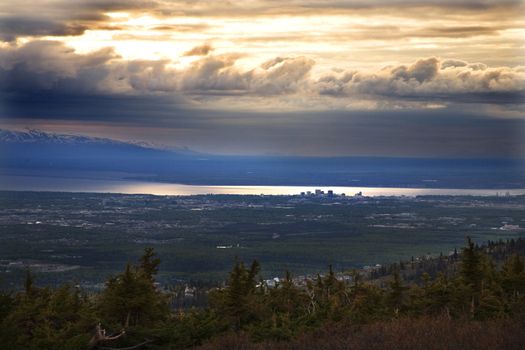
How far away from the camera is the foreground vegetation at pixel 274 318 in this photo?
2314 cm

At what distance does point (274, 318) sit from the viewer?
94.9 feet

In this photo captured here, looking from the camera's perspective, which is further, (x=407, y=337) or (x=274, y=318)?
(x=274, y=318)

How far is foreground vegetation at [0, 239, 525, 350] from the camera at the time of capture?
23.1 meters

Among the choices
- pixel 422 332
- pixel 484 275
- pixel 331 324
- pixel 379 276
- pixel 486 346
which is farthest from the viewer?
pixel 379 276

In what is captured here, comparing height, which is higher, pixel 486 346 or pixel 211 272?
pixel 486 346

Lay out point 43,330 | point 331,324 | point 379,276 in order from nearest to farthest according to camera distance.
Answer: point 43,330 → point 331,324 → point 379,276

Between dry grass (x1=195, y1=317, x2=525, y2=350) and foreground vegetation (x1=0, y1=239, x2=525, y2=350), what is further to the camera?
foreground vegetation (x1=0, y1=239, x2=525, y2=350)

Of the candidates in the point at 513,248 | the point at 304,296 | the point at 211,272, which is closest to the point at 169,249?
the point at 211,272

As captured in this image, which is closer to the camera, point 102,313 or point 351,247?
point 102,313

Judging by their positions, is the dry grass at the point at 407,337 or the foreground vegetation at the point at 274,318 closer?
the dry grass at the point at 407,337

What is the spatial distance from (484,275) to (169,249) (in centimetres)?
13322

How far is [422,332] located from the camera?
23656 mm

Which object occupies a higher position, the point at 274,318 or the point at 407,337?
the point at 407,337

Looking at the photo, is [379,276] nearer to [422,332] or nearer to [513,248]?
[513,248]
